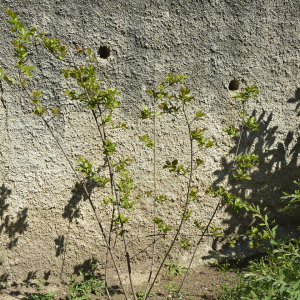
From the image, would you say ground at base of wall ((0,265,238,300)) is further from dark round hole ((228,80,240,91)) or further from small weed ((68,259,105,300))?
dark round hole ((228,80,240,91))

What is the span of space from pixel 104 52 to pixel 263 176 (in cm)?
202

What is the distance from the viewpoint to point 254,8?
264 centimetres

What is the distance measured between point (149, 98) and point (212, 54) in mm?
729

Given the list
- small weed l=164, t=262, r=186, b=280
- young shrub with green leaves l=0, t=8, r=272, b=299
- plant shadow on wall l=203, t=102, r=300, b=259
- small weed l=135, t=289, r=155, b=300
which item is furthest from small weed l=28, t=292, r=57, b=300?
plant shadow on wall l=203, t=102, r=300, b=259

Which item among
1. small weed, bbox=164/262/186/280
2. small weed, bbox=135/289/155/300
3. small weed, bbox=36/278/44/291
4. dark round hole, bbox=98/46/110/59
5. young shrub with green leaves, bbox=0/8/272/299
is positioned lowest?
small weed, bbox=135/289/155/300

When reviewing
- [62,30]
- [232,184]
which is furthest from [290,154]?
[62,30]

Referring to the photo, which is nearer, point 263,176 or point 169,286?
point 169,286

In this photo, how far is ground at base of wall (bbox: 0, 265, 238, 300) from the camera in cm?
249

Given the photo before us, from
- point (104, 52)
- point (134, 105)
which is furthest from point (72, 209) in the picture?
point (104, 52)

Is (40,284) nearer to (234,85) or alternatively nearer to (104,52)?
(104,52)

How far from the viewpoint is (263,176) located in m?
2.95

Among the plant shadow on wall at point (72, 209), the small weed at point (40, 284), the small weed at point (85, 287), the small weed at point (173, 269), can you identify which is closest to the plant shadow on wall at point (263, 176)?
the small weed at point (173, 269)

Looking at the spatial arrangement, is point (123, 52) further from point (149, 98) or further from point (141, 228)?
point (141, 228)

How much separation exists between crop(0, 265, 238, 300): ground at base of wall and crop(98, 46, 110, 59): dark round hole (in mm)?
2050
